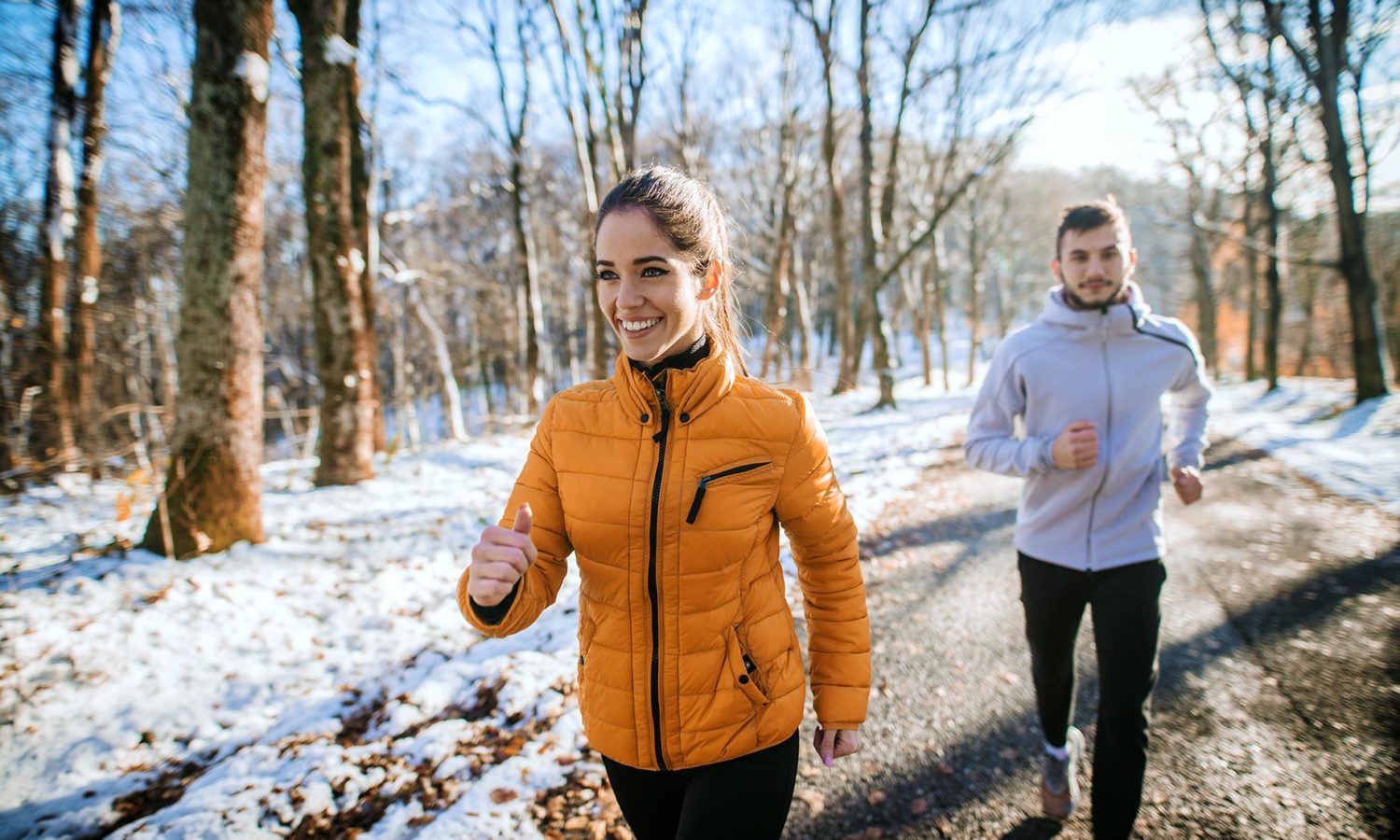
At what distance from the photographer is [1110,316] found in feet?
7.89

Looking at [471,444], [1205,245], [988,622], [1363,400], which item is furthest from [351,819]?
[1205,245]

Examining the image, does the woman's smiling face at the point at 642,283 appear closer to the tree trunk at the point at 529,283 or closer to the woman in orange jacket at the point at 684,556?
the woman in orange jacket at the point at 684,556

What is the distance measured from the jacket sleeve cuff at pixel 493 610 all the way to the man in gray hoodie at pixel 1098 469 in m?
2.03

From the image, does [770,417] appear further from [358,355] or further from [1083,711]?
[358,355]

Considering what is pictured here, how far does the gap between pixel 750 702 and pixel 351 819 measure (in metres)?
2.48

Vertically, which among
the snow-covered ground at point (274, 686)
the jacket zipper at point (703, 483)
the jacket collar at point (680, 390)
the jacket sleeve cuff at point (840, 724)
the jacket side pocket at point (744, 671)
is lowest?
the snow-covered ground at point (274, 686)

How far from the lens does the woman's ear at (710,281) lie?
1669 mm

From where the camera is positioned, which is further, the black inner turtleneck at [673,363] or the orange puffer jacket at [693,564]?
the black inner turtleneck at [673,363]

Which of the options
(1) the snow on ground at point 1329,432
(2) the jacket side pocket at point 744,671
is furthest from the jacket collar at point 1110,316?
(1) the snow on ground at point 1329,432

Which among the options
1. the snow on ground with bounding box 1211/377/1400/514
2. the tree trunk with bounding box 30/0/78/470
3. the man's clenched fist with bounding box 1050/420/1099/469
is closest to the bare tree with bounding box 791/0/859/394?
the snow on ground with bounding box 1211/377/1400/514

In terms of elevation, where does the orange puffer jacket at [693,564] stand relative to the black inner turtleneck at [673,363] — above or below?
below

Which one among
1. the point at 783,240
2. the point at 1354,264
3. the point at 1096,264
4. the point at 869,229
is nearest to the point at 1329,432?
the point at 1354,264

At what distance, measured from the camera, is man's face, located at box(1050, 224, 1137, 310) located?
2338 millimetres

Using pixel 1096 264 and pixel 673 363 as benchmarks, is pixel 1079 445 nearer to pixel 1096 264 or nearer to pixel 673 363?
pixel 1096 264
